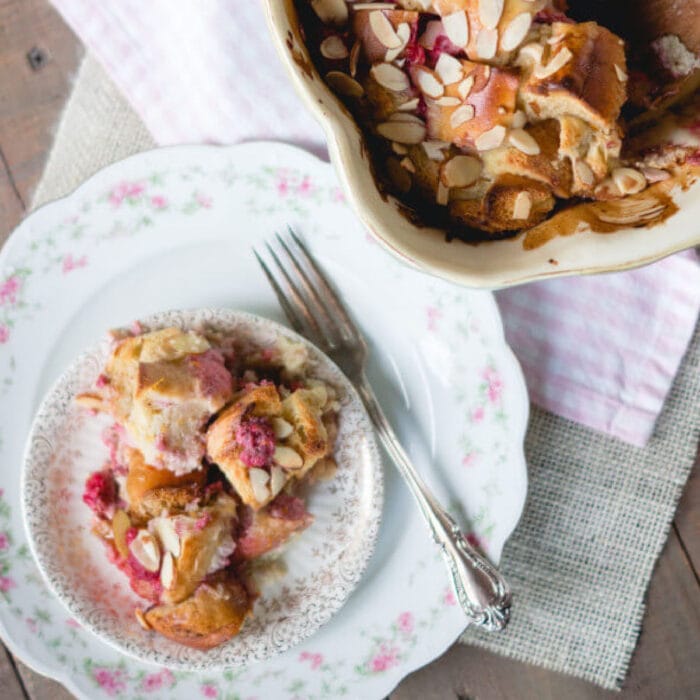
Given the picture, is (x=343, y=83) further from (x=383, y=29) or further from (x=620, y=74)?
(x=620, y=74)

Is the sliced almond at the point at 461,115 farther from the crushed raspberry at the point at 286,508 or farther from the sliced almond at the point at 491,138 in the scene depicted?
the crushed raspberry at the point at 286,508

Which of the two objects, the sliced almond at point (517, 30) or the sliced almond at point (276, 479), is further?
the sliced almond at point (276, 479)

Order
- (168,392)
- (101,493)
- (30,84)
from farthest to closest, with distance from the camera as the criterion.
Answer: (30,84), (101,493), (168,392)

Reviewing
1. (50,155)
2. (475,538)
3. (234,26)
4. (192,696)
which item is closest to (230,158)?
(234,26)

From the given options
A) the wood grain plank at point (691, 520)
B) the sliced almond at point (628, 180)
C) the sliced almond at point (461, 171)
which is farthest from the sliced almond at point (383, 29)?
the wood grain plank at point (691, 520)

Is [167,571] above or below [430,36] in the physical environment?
below

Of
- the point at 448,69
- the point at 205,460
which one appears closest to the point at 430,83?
the point at 448,69

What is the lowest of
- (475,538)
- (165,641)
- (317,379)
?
(475,538)

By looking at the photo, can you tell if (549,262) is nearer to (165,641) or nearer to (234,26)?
(234,26)
